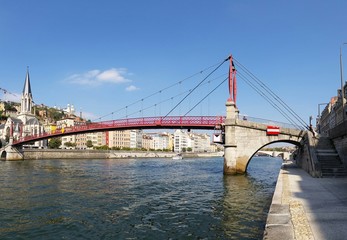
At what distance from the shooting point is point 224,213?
47.1 feet

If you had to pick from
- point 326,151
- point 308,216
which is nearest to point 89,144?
point 326,151

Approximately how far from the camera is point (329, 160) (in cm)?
2414

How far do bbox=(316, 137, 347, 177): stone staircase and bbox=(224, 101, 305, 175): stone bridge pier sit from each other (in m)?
2.39

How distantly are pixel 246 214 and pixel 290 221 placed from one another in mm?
5287

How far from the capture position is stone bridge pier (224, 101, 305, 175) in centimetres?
3081

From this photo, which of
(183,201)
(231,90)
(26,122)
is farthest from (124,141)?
(183,201)

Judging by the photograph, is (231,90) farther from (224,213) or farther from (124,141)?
(124,141)

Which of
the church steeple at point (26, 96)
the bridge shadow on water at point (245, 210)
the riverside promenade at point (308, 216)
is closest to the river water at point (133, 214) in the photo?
the bridge shadow on water at point (245, 210)

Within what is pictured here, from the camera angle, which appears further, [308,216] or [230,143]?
[230,143]

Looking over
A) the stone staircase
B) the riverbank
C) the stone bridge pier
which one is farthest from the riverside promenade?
the riverbank

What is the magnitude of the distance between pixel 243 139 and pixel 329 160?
843 cm

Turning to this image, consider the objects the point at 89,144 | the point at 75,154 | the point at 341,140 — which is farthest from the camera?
the point at 89,144

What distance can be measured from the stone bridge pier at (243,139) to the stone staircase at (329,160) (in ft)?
7.85

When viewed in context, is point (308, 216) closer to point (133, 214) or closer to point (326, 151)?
point (133, 214)
